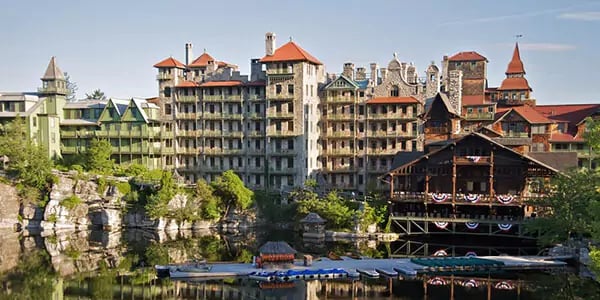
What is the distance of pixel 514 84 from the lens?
84250 mm

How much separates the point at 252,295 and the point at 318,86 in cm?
4302

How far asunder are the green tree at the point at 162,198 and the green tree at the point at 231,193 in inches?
193

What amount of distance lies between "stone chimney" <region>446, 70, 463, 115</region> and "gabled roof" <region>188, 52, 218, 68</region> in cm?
3122

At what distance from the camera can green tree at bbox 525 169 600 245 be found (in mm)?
50469

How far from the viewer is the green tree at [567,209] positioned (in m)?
50.5

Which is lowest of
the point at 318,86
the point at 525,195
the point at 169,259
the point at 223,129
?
the point at 169,259

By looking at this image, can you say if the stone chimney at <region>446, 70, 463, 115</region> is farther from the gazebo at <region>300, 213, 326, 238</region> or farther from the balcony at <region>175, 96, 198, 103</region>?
the balcony at <region>175, 96, 198, 103</region>

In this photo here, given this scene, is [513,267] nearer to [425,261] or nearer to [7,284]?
[425,261]

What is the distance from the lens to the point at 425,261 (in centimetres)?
4991

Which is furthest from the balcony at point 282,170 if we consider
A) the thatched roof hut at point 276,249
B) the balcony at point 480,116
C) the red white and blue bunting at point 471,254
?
the thatched roof hut at point 276,249

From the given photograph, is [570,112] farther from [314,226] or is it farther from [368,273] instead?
[368,273]

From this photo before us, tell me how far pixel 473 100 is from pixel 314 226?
28588 millimetres

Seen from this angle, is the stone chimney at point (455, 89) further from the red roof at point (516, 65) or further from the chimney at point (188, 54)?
the chimney at point (188, 54)

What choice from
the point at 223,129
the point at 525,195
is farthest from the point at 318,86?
the point at 525,195
